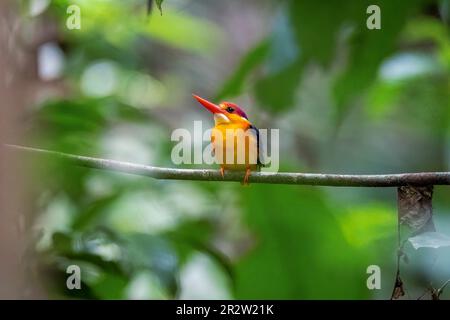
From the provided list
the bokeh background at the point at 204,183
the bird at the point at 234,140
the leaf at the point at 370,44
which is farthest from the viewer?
the leaf at the point at 370,44

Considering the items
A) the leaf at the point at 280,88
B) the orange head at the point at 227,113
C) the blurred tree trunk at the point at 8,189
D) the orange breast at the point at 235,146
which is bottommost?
the blurred tree trunk at the point at 8,189

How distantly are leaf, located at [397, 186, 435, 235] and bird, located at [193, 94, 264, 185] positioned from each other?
0.23m

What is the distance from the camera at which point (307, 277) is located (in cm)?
136

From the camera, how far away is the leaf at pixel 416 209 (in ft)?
2.20

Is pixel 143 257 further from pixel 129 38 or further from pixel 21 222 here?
pixel 129 38

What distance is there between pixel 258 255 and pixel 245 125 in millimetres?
507

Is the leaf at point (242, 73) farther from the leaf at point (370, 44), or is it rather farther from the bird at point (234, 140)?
the bird at point (234, 140)

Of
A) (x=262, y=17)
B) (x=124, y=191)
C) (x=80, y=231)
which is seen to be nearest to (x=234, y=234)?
(x=124, y=191)

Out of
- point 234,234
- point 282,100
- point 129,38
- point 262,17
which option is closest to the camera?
point 282,100

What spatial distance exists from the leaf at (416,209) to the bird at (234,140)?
0.23 metres

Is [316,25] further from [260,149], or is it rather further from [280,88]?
[260,149]

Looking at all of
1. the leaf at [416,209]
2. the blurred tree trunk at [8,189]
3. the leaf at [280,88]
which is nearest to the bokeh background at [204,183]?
the leaf at [280,88]

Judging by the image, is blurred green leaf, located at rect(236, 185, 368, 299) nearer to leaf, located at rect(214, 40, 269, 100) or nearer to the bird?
leaf, located at rect(214, 40, 269, 100)

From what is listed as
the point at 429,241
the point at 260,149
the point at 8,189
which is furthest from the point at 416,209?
the point at 8,189
